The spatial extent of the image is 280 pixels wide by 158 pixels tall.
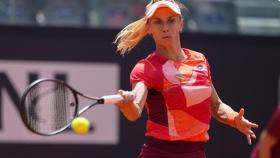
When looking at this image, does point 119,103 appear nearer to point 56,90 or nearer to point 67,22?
point 56,90

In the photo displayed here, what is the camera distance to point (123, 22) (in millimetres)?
7551

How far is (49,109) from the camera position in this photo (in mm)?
4449

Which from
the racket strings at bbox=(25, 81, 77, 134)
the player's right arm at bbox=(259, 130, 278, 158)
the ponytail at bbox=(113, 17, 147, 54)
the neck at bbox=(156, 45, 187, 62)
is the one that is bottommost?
the player's right arm at bbox=(259, 130, 278, 158)

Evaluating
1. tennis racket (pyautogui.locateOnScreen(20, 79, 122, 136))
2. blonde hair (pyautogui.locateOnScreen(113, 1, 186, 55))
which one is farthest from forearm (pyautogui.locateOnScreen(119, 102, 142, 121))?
blonde hair (pyautogui.locateOnScreen(113, 1, 186, 55))

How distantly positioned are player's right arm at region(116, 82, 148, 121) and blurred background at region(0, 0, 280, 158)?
298 centimetres

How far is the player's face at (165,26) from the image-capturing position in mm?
4172

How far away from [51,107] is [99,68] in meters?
2.64

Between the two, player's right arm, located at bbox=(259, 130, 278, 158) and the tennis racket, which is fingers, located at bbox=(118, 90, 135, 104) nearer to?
the tennis racket

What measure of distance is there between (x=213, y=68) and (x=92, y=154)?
54.4 inches

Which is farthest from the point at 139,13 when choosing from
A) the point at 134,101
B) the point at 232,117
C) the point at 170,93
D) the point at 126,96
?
the point at 126,96

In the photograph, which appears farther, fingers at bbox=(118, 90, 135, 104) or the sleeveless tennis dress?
the sleeveless tennis dress

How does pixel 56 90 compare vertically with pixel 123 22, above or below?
below

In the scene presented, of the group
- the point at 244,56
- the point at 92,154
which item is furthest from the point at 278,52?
the point at 92,154

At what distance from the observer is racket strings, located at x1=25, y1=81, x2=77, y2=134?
4.16 meters
